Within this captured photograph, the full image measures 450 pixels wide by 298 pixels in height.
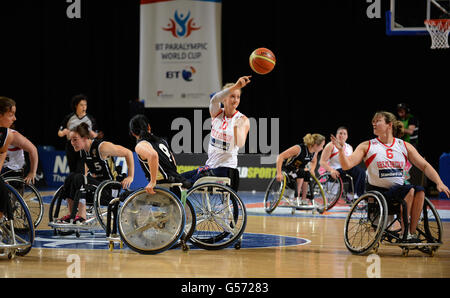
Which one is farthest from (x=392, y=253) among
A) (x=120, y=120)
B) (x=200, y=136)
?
(x=120, y=120)

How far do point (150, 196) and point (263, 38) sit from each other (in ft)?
27.1

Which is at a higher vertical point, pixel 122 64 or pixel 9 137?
pixel 122 64

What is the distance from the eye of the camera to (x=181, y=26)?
12992 mm

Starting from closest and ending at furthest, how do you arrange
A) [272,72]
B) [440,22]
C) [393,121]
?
[393,121] < [440,22] < [272,72]

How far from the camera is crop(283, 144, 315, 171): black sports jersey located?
8.96 metres

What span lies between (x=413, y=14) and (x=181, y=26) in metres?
5.03

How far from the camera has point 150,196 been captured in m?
5.25

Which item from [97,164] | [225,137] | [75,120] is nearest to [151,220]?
[225,137]

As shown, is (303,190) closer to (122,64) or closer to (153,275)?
(153,275)

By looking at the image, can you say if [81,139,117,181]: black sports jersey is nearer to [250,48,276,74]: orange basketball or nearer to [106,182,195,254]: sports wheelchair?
[106,182,195,254]: sports wheelchair

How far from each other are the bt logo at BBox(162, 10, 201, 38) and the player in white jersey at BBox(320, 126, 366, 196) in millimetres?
4612

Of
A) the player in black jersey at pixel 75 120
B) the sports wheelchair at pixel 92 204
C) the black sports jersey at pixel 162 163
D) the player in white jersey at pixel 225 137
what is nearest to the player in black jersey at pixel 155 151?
the black sports jersey at pixel 162 163

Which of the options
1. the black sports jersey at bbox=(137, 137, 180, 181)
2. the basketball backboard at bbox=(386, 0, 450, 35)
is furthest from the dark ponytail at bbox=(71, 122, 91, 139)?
the basketball backboard at bbox=(386, 0, 450, 35)

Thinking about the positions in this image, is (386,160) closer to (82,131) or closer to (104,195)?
(104,195)
